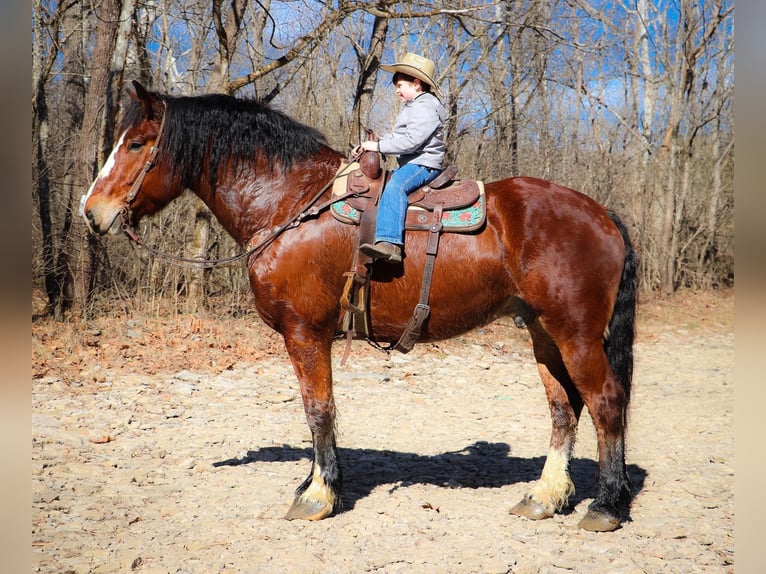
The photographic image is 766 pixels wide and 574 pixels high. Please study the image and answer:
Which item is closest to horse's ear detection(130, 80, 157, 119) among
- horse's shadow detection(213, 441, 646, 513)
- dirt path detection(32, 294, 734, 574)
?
dirt path detection(32, 294, 734, 574)

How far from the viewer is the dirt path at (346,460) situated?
366 cm

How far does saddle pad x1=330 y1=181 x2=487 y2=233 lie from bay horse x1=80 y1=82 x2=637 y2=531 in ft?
0.20

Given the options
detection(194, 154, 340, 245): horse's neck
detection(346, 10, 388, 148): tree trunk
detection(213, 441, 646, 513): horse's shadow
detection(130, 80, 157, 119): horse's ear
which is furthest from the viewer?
detection(346, 10, 388, 148): tree trunk

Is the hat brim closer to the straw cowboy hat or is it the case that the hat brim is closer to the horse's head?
the straw cowboy hat

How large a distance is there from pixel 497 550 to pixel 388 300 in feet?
5.63

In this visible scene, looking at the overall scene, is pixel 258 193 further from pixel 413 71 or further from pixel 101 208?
pixel 413 71

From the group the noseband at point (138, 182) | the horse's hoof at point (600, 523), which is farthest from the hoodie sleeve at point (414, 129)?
the horse's hoof at point (600, 523)

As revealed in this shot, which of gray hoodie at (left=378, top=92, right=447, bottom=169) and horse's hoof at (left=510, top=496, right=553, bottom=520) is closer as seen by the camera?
gray hoodie at (left=378, top=92, right=447, bottom=169)

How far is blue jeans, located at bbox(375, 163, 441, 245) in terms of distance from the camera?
3.85 metres

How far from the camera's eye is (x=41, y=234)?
32.3ft

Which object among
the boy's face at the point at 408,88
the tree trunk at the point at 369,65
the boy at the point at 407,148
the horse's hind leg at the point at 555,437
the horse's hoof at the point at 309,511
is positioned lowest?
the horse's hoof at the point at 309,511

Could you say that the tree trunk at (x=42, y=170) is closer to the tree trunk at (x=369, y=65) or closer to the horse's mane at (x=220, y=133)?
the tree trunk at (x=369, y=65)

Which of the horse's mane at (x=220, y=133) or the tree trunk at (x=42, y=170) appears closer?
the horse's mane at (x=220, y=133)
